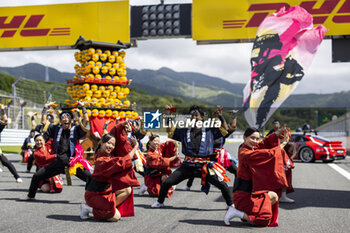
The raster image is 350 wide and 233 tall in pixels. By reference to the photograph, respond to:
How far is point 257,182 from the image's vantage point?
686cm

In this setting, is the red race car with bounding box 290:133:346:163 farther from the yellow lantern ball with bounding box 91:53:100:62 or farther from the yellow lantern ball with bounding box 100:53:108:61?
the yellow lantern ball with bounding box 91:53:100:62

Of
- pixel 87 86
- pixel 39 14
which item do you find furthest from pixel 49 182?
pixel 39 14

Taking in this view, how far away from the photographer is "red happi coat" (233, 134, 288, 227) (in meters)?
6.84

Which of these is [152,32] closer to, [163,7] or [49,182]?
[163,7]

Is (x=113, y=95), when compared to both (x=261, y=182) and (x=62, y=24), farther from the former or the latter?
(x=261, y=182)

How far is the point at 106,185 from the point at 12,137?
24349 mm

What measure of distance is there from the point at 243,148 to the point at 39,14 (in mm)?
21010

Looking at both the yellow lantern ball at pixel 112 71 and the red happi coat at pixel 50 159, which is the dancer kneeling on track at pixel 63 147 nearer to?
the red happi coat at pixel 50 159

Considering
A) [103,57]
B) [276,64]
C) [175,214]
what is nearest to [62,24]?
[103,57]

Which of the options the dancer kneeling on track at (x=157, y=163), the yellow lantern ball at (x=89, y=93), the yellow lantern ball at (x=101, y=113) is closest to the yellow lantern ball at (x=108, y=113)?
the yellow lantern ball at (x=101, y=113)

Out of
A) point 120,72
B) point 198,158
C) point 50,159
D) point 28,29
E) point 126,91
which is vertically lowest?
point 50,159

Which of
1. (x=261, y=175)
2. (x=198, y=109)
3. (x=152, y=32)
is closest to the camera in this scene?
(x=261, y=175)

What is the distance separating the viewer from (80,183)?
1283 centimetres

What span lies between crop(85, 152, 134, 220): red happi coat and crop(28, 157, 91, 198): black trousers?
7.76 ft
